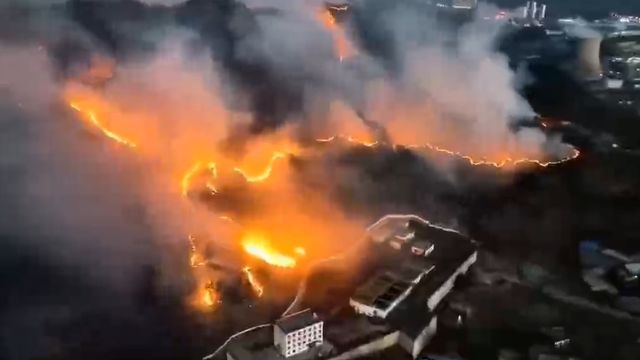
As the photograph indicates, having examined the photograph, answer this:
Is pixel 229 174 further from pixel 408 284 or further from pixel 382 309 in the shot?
pixel 382 309

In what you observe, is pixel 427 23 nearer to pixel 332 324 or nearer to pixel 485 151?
pixel 485 151

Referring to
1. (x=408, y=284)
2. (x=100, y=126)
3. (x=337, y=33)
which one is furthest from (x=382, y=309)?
(x=337, y=33)

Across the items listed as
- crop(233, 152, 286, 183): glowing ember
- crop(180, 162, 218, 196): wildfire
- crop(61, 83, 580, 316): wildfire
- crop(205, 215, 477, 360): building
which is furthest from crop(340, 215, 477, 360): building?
crop(180, 162, 218, 196): wildfire

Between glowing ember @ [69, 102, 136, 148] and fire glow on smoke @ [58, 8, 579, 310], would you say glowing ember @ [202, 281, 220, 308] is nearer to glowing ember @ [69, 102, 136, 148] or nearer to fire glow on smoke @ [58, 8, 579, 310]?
fire glow on smoke @ [58, 8, 579, 310]

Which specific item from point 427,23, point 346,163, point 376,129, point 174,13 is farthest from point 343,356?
point 427,23

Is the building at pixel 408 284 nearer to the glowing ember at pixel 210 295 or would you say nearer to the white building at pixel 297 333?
the white building at pixel 297 333

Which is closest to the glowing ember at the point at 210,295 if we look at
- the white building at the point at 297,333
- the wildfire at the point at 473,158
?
the white building at the point at 297,333

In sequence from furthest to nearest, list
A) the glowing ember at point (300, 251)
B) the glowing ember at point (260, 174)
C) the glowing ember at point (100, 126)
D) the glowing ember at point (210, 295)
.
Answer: the glowing ember at point (260, 174) → the glowing ember at point (100, 126) → the glowing ember at point (300, 251) → the glowing ember at point (210, 295)
